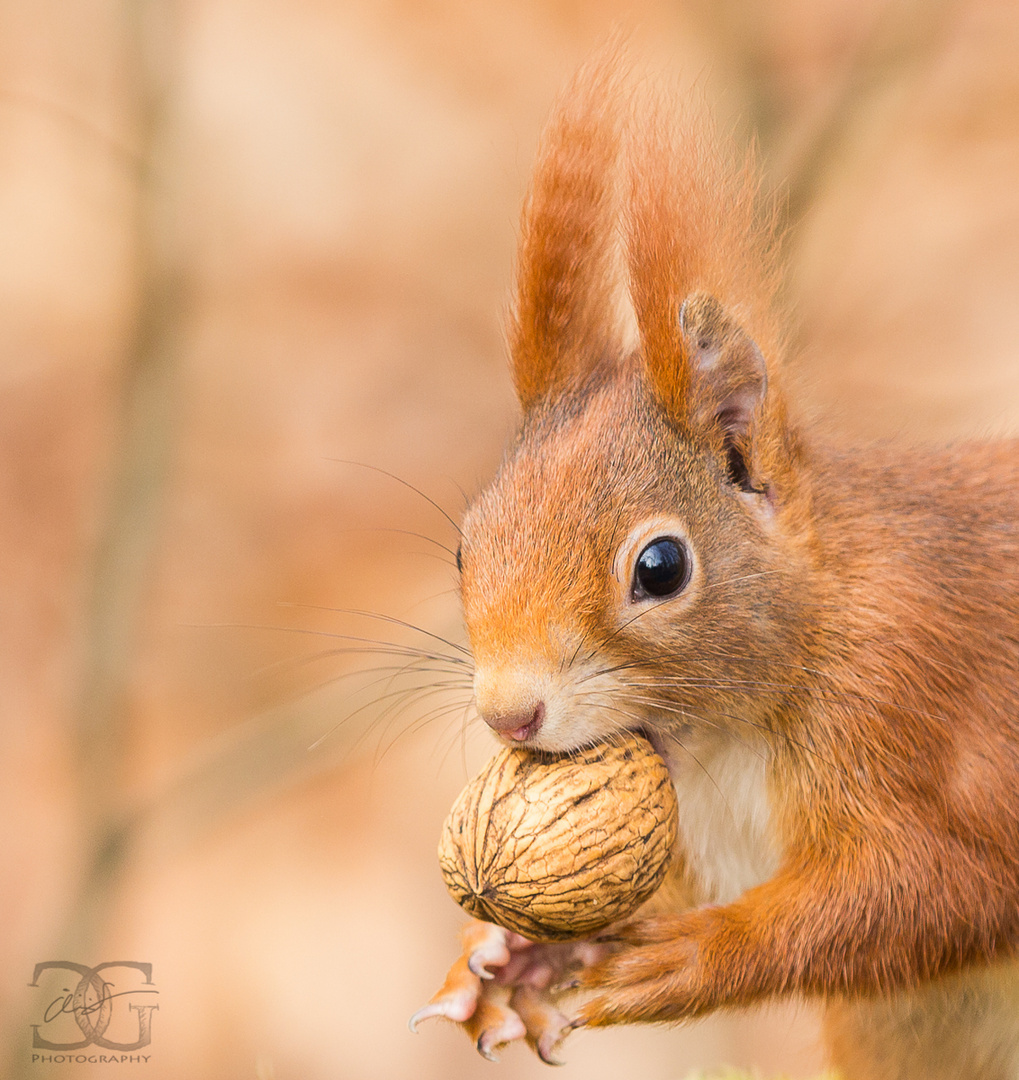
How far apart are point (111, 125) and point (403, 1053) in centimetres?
283

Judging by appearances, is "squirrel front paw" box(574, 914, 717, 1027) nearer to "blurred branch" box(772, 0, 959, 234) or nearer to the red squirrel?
the red squirrel

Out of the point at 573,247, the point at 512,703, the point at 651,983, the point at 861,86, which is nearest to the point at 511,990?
the point at 651,983

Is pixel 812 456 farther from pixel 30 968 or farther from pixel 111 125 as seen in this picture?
pixel 111 125

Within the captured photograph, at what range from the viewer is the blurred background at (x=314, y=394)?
352 cm

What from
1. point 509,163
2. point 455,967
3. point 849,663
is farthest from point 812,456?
point 509,163

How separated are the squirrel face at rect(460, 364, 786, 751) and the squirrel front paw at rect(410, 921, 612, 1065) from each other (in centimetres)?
29

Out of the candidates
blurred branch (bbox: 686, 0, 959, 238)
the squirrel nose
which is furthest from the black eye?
blurred branch (bbox: 686, 0, 959, 238)

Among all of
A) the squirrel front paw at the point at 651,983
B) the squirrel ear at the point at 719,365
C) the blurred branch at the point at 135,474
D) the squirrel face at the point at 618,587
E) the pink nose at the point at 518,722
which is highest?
the blurred branch at the point at 135,474

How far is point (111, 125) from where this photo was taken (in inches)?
146

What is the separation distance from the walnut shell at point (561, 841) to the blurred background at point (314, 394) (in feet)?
6.51
